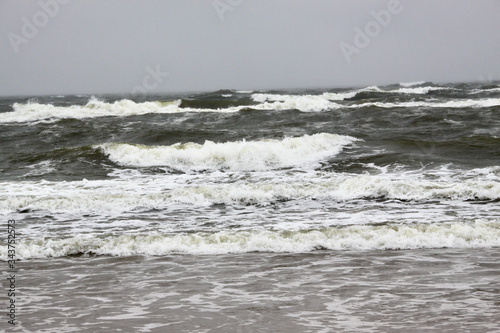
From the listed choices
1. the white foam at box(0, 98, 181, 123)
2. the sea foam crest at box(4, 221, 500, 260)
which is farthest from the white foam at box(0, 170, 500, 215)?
the white foam at box(0, 98, 181, 123)

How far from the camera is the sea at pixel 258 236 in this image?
17.0 feet

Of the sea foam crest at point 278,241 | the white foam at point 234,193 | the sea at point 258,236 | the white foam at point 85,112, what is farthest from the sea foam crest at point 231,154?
the white foam at point 85,112

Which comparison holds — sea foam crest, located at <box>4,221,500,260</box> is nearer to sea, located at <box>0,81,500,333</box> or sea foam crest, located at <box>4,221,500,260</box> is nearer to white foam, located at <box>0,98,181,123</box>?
sea, located at <box>0,81,500,333</box>

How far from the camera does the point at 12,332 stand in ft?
15.9

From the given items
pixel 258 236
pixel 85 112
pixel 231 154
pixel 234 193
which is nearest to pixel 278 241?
pixel 258 236

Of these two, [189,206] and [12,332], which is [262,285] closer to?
[12,332]

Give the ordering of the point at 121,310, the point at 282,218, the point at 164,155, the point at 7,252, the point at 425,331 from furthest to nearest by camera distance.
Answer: the point at 164,155, the point at 282,218, the point at 7,252, the point at 121,310, the point at 425,331

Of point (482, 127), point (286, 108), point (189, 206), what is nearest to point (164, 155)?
point (189, 206)

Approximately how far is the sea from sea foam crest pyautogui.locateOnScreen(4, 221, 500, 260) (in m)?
0.03

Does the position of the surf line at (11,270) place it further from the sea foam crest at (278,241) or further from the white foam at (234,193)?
the white foam at (234,193)

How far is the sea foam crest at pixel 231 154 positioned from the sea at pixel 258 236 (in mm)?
54

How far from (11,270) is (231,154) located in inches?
345

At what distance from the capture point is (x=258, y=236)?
7.94m

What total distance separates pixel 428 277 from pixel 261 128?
56.3 feet
